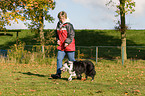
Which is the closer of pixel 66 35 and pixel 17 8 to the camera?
pixel 66 35

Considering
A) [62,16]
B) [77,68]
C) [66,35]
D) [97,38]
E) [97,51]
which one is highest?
[97,38]

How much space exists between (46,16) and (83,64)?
13.0 metres

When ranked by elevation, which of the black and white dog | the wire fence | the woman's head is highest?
the woman's head

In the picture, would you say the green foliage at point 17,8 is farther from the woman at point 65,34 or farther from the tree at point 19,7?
the woman at point 65,34

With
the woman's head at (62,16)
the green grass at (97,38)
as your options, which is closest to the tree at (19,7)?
the woman's head at (62,16)

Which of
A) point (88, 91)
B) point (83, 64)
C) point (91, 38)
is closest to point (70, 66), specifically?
point (83, 64)

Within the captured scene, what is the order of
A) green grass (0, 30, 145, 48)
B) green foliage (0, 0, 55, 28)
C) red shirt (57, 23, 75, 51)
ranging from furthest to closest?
green grass (0, 30, 145, 48) → green foliage (0, 0, 55, 28) → red shirt (57, 23, 75, 51)

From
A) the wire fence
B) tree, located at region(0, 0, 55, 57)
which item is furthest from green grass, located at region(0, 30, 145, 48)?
tree, located at region(0, 0, 55, 57)

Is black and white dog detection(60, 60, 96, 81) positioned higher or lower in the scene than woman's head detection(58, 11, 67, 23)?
lower

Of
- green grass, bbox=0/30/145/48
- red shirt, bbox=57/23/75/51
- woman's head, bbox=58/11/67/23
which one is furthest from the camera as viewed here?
green grass, bbox=0/30/145/48

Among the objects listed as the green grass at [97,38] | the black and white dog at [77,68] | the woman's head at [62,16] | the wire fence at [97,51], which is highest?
the green grass at [97,38]

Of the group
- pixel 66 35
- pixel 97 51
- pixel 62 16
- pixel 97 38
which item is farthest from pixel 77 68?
pixel 97 38

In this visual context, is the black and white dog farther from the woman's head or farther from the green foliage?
the green foliage

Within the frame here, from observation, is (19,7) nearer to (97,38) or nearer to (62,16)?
(62,16)
